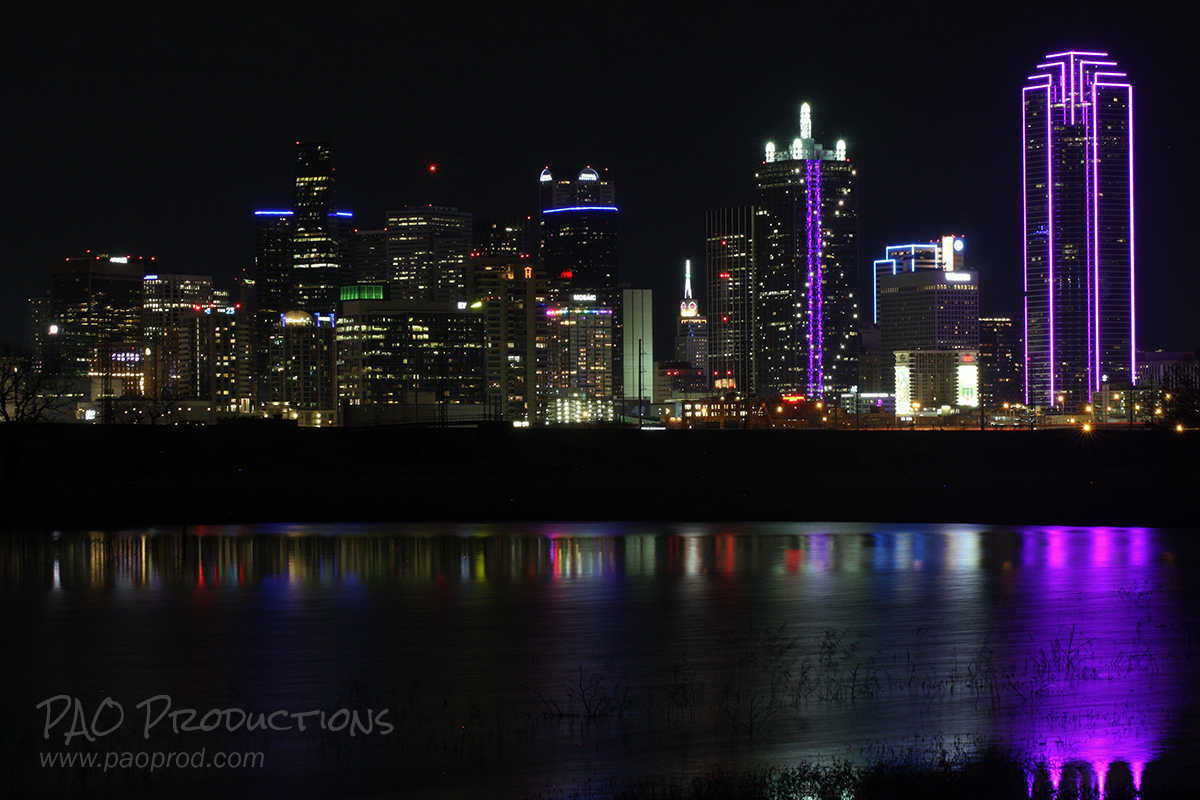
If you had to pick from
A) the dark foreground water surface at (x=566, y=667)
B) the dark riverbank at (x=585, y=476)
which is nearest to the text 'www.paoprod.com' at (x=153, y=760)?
the dark foreground water surface at (x=566, y=667)

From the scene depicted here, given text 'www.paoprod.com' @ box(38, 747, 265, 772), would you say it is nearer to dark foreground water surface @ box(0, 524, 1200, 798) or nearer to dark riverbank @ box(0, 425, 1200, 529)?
dark foreground water surface @ box(0, 524, 1200, 798)

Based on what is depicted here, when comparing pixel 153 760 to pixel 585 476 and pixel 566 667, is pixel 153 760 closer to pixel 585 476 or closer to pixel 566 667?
pixel 566 667

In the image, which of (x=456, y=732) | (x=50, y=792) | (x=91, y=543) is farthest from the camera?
(x=91, y=543)

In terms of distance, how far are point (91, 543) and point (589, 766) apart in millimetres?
29026

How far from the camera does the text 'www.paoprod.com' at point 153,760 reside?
15078 millimetres

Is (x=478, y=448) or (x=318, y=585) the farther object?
(x=478, y=448)

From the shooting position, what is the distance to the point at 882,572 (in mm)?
32469

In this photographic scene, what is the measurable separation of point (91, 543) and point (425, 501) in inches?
685

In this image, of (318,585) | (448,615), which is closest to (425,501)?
(318,585)

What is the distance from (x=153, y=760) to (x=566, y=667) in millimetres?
7191

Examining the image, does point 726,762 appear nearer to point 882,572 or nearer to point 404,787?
point 404,787

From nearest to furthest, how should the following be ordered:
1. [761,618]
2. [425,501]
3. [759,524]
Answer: [761,618] < [759,524] < [425,501]

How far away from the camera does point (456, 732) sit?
54.1 ft

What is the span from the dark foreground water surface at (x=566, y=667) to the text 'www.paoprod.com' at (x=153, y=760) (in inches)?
2.0
